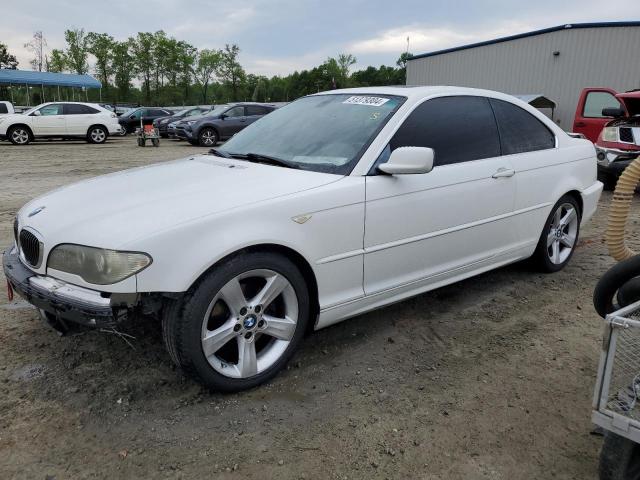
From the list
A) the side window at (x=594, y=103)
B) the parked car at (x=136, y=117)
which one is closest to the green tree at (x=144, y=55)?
the parked car at (x=136, y=117)

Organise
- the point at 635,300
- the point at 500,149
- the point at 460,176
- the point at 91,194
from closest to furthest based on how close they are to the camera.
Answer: the point at 635,300 < the point at 91,194 < the point at 460,176 < the point at 500,149

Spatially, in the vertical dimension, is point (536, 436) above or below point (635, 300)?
below

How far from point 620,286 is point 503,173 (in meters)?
1.66

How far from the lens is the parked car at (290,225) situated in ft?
7.82

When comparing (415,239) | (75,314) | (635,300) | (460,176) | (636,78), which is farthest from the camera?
(636,78)

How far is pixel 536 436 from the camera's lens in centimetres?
237

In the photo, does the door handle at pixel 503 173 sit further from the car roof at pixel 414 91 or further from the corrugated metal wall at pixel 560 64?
the corrugated metal wall at pixel 560 64

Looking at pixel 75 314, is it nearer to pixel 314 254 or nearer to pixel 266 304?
pixel 266 304

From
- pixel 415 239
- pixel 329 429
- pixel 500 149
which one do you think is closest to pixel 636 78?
pixel 500 149

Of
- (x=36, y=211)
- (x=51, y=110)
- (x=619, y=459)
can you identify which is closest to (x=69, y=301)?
(x=36, y=211)

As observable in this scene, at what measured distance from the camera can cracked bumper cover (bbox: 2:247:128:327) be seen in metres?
2.31

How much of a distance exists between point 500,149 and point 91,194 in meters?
2.80

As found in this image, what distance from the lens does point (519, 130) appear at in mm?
4031

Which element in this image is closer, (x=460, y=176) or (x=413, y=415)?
(x=413, y=415)
